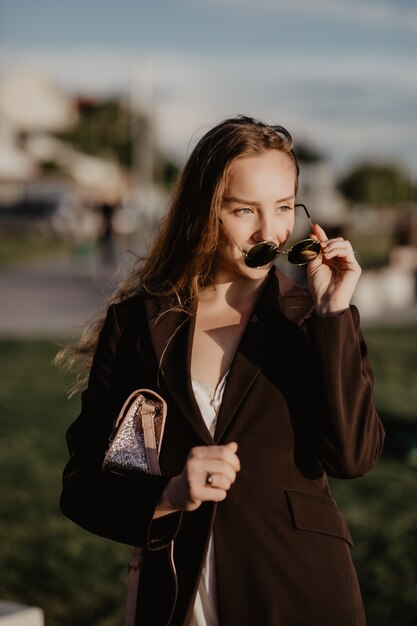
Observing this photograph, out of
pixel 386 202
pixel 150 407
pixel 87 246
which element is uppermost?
pixel 150 407

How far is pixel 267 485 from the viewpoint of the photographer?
2141 millimetres

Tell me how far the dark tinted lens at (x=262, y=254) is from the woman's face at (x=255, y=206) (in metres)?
0.05

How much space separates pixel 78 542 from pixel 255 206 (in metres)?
4.19

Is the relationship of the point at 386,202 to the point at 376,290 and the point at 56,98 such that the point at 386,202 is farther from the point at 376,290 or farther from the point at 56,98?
the point at 376,290

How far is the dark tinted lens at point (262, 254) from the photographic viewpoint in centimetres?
216

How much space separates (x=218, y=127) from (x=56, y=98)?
95.3 m

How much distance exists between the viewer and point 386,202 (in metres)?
152

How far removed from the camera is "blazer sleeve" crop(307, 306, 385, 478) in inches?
81.0

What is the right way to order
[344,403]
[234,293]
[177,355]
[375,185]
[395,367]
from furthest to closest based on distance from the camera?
[375,185], [395,367], [234,293], [177,355], [344,403]

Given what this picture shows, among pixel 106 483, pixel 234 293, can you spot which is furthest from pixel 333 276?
pixel 106 483

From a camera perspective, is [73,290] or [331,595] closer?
[331,595]

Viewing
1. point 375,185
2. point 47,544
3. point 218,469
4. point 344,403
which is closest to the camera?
point 218,469

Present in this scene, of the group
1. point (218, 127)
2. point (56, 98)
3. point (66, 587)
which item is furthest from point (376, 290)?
point (56, 98)

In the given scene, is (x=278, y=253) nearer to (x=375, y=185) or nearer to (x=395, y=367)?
(x=395, y=367)
